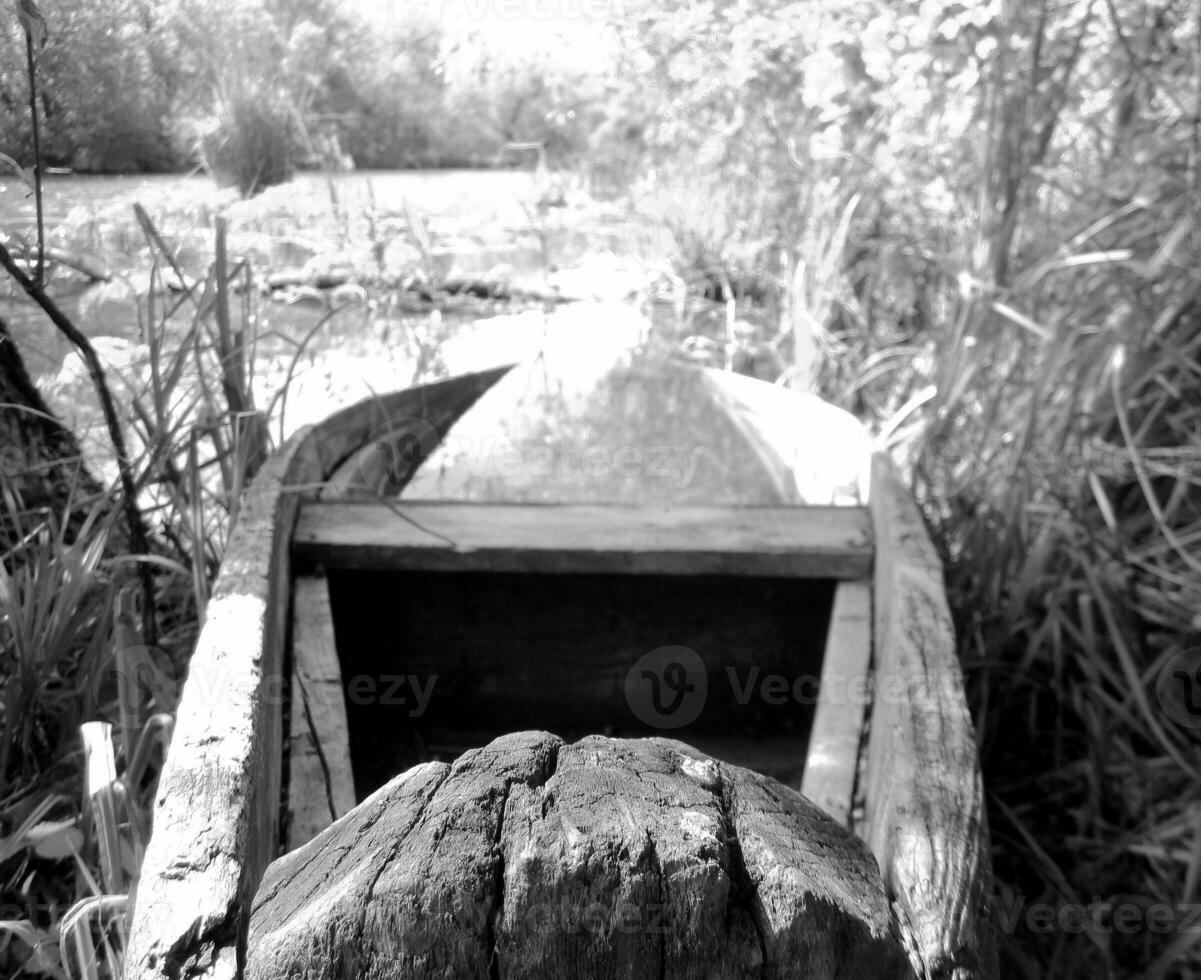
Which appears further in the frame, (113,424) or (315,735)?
(113,424)

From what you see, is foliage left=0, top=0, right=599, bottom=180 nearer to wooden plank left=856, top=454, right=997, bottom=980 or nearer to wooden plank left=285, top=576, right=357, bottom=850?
wooden plank left=285, top=576, right=357, bottom=850

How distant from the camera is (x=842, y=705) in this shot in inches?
58.7

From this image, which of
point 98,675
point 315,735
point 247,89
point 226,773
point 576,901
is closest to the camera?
point 576,901

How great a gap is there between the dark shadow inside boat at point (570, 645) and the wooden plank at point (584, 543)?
0.22 ft

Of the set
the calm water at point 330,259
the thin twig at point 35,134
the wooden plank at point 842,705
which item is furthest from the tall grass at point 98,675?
the wooden plank at point 842,705

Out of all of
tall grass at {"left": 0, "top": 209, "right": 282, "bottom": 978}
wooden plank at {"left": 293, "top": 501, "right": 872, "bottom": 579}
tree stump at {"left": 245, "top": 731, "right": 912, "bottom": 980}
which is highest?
tree stump at {"left": 245, "top": 731, "right": 912, "bottom": 980}

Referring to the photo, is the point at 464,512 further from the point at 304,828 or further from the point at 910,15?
the point at 910,15

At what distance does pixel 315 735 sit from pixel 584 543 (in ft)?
1.80

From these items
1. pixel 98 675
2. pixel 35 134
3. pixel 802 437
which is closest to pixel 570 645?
pixel 98 675

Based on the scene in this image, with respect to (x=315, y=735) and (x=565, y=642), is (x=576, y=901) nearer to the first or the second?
(x=315, y=735)

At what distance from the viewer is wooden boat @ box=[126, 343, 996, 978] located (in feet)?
3.32

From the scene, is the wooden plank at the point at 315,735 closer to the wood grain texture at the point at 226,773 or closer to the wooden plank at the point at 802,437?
the wood grain texture at the point at 226,773

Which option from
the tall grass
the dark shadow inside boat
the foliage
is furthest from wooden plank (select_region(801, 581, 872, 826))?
the foliage

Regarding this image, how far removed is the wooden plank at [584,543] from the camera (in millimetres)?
1779
